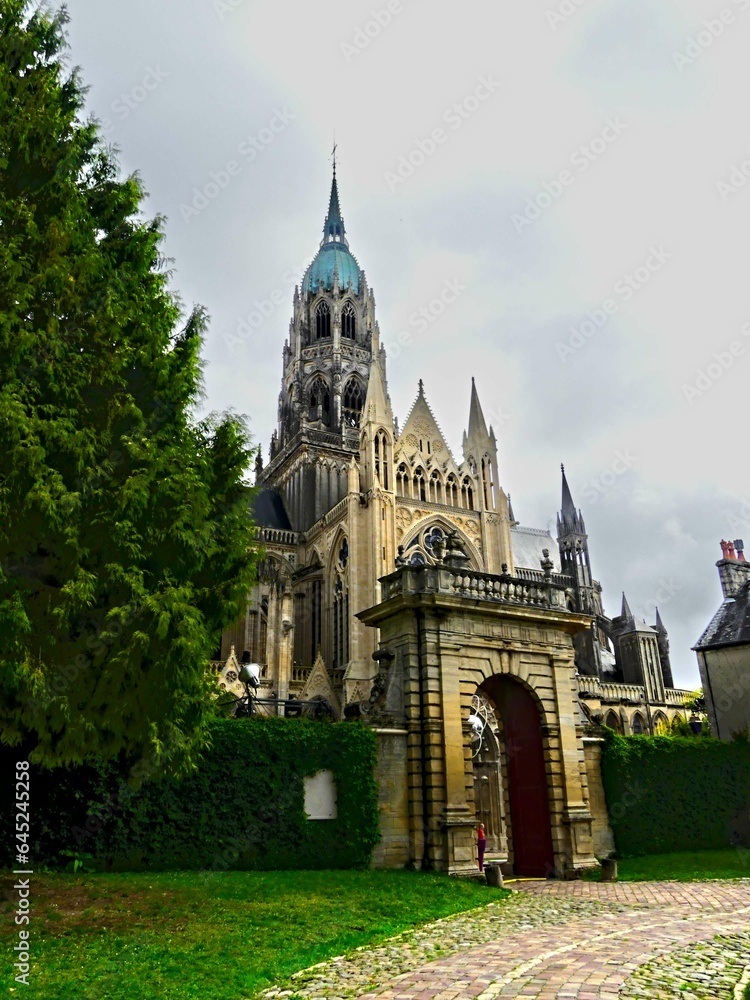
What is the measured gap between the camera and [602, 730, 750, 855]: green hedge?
1911 cm

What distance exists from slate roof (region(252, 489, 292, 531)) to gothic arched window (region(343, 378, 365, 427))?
8317mm

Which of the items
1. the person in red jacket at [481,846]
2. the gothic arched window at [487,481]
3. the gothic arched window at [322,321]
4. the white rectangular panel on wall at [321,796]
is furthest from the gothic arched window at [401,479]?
the white rectangular panel on wall at [321,796]

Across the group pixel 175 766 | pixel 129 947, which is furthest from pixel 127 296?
pixel 129 947

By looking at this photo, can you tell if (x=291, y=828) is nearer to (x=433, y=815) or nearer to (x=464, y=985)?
(x=433, y=815)

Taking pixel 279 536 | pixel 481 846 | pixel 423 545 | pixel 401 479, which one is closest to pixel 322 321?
pixel 279 536

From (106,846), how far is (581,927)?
7621 millimetres

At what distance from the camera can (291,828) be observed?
583 inches

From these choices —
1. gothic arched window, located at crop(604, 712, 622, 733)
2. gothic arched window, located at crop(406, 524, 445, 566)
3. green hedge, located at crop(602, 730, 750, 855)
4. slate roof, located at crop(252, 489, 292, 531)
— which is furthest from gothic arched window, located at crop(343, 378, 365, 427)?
green hedge, located at crop(602, 730, 750, 855)

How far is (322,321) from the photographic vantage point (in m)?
62.3

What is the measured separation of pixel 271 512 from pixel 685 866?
131 feet

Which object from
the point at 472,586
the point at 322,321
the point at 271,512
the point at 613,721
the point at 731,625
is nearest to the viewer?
the point at 472,586

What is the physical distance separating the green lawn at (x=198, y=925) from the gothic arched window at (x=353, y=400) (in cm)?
4660

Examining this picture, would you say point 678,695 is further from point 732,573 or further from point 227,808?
point 227,808

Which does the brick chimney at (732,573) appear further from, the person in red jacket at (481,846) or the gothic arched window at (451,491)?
the gothic arched window at (451,491)
